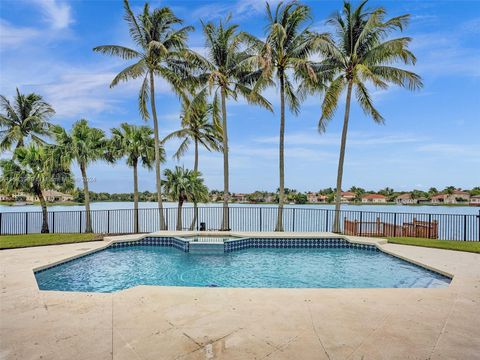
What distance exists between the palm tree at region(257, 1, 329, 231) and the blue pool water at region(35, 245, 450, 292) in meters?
4.10

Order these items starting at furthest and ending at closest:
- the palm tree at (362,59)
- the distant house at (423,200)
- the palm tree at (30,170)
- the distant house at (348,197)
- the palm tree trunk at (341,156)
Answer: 1. the distant house at (348,197)
2. the distant house at (423,200)
3. the palm tree at (30,170)
4. the palm tree trunk at (341,156)
5. the palm tree at (362,59)

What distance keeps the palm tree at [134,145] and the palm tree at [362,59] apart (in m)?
8.74

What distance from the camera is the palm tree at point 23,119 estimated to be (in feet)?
54.1

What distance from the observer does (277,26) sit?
11.3 m

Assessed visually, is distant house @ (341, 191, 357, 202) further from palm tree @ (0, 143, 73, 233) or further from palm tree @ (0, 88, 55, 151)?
palm tree @ (0, 143, 73, 233)

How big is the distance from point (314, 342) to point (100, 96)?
1417cm

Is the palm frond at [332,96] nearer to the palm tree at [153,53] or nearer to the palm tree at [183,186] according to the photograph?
the palm tree at [153,53]

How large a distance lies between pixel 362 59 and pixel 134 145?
1119 cm

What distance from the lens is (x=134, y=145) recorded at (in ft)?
44.6

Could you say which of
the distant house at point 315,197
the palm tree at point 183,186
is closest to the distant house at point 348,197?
the distant house at point 315,197

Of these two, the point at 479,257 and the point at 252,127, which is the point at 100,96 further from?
the point at 479,257

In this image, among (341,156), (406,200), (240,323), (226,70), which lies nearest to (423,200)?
(406,200)

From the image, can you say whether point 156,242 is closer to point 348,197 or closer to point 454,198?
point 454,198

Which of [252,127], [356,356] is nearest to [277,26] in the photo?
[252,127]
